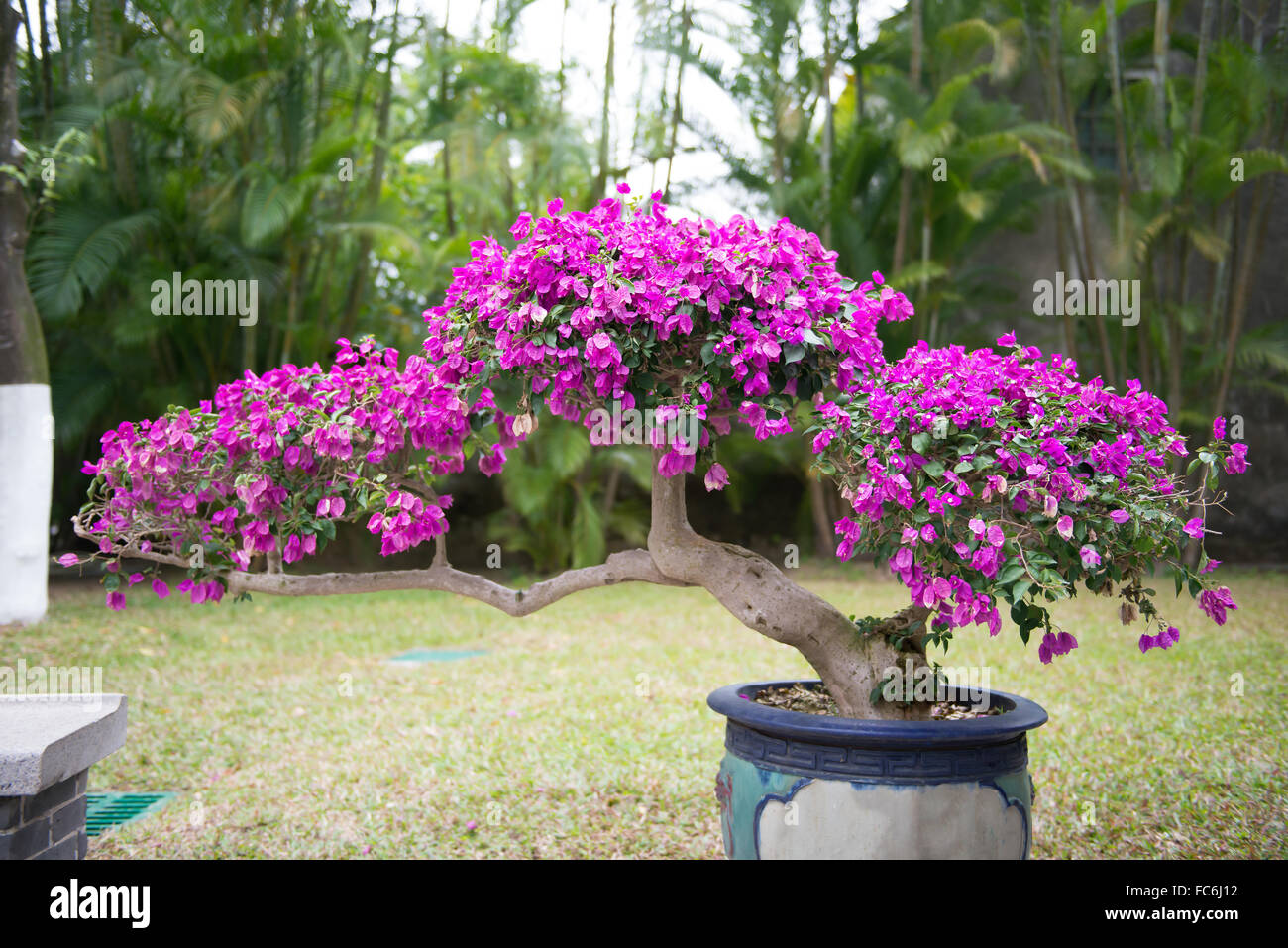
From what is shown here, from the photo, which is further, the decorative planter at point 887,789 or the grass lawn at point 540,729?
the grass lawn at point 540,729

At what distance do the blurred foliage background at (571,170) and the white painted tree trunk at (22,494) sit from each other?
159 centimetres

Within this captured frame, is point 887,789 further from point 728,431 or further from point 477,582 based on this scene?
point 477,582

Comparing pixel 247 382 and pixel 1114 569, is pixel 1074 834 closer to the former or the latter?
pixel 1114 569

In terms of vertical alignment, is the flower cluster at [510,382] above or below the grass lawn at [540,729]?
above

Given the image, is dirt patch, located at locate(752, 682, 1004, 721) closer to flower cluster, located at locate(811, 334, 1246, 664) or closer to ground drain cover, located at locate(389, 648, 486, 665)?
flower cluster, located at locate(811, 334, 1246, 664)

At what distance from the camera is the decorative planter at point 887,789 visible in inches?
96.8

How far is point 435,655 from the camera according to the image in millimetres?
7238

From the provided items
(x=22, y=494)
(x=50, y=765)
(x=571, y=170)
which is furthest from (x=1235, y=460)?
(x=571, y=170)

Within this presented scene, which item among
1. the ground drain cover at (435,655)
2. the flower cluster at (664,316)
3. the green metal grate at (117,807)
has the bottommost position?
the ground drain cover at (435,655)

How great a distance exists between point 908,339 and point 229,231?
662 centimetres

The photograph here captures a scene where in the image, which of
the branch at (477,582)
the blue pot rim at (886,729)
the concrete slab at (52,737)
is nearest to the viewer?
the concrete slab at (52,737)

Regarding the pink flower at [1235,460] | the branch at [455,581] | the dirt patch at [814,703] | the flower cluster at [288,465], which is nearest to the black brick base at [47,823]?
the flower cluster at [288,465]

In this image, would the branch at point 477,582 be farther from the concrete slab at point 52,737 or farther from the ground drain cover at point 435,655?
the ground drain cover at point 435,655

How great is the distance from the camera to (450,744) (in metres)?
4.97
